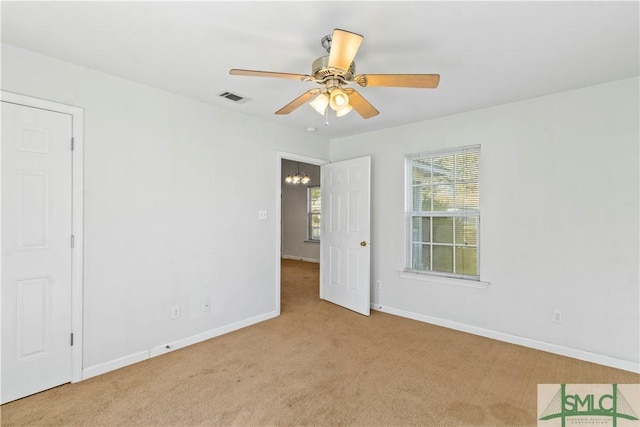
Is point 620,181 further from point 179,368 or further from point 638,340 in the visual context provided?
point 179,368

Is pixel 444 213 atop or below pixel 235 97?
below

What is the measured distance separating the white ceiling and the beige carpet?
7.76 ft

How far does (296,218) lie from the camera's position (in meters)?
8.84

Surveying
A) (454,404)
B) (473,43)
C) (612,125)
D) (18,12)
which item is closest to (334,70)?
(473,43)

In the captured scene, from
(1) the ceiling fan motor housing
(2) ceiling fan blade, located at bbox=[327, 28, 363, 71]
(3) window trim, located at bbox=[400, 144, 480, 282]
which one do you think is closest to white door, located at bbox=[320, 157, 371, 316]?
(3) window trim, located at bbox=[400, 144, 480, 282]

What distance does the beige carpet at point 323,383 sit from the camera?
6.83ft

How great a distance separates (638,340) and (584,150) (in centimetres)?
161

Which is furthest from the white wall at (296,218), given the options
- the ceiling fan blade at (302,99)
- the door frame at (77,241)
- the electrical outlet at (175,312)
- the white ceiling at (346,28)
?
the door frame at (77,241)

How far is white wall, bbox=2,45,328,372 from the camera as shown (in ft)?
8.41

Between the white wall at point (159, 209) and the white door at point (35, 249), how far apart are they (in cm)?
14

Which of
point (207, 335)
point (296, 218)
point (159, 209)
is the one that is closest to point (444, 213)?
point (207, 335)

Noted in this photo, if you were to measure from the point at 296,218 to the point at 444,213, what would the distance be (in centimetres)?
545

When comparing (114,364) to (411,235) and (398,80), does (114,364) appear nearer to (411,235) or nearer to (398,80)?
(398,80)

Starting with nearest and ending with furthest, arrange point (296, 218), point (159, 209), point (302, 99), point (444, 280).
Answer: point (302, 99), point (159, 209), point (444, 280), point (296, 218)
